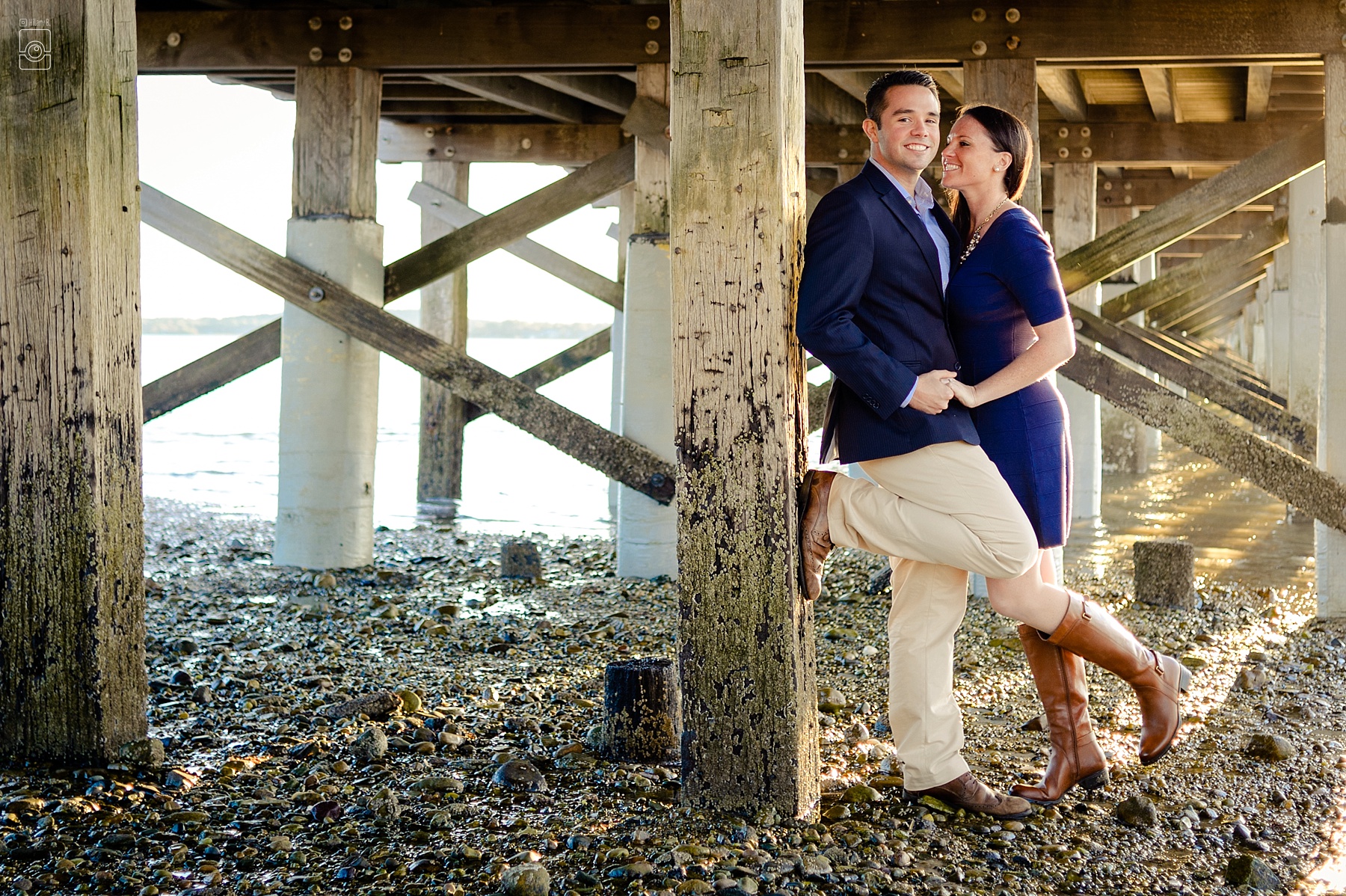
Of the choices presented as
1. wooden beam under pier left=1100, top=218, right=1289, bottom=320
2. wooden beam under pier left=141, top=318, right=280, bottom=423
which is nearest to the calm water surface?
wooden beam under pier left=141, top=318, right=280, bottom=423

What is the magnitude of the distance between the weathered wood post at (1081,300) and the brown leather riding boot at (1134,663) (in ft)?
22.5

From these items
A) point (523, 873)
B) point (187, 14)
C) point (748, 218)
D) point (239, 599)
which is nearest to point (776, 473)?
point (748, 218)

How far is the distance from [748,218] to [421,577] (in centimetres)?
466

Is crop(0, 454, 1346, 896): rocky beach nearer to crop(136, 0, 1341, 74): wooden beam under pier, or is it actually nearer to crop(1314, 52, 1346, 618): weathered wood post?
crop(1314, 52, 1346, 618): weathered wood post

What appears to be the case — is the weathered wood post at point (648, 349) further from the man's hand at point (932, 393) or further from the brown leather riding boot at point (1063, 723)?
the man's hand at point (932, 393)

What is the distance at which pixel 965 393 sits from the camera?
299 centimetres

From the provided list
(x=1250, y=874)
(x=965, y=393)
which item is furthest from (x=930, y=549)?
(x=1250, y=874)

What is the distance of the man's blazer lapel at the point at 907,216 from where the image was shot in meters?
3.00

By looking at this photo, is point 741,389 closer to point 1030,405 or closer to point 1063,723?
point 1030,405

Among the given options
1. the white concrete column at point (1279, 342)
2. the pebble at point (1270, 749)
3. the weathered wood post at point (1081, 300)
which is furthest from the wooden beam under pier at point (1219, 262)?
the pebble at point (1270, 749)

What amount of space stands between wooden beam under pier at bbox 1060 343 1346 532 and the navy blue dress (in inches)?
119

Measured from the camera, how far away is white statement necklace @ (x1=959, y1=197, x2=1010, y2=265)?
10.4ft

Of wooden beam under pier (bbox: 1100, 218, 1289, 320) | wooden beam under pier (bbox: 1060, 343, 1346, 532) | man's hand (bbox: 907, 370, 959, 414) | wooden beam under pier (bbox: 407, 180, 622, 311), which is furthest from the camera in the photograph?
wooden beam under pier (bbox: 1100, 218, 1289, 320)

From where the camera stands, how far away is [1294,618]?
6.13 m
